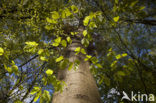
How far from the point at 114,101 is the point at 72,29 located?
3.83 metres

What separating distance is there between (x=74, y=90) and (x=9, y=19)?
9.33 ft

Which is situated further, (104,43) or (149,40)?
(104,43)

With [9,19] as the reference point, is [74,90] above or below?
below

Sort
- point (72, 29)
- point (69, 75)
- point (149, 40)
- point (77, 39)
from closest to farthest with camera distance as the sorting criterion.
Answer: point (69, 75), point (77, 39), point (72, 29), point (149, 40)

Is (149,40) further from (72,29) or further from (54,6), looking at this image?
(54,6)

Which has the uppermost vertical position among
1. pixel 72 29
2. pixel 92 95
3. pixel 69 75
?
pixel 72 29

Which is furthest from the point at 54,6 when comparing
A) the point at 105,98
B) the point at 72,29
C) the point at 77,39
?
the point at 105,98

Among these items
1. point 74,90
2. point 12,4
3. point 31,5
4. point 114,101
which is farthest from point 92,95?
point 114,101

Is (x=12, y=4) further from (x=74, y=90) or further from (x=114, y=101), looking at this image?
(x=114, y=101)

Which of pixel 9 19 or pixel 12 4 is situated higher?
pixel 12 4

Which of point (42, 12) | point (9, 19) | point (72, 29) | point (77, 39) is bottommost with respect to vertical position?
point (77, 39)

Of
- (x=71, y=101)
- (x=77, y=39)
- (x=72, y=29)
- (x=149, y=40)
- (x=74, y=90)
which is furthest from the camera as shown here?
(x=149, y=40)

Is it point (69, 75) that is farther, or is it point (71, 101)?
point (69, 75)

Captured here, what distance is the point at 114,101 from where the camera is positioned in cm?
441
